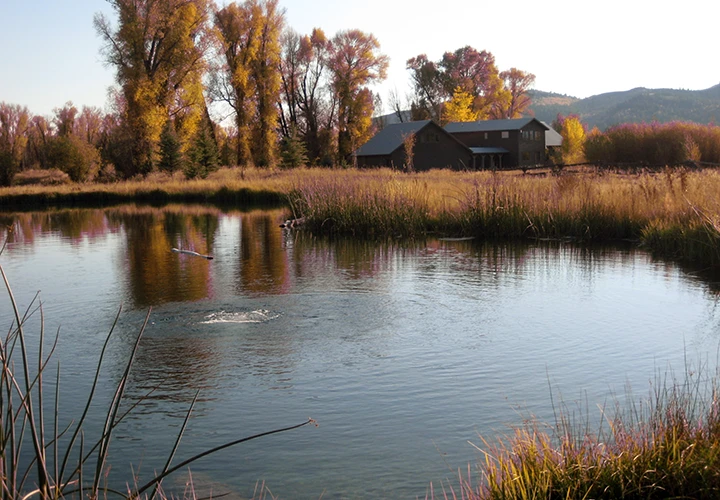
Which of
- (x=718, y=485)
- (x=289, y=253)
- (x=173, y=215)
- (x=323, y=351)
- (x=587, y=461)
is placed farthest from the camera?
(x=173, y=215)

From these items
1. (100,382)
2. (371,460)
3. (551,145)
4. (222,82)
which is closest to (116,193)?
(222,82)

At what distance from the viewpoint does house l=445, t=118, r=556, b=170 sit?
6569 cm

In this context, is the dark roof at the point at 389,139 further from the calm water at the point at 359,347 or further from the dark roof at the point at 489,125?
the calm water at the point at 359,347

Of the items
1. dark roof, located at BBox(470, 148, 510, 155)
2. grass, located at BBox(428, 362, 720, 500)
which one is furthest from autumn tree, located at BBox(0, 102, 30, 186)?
grass, located at BBox(428, 362, 720, 500)

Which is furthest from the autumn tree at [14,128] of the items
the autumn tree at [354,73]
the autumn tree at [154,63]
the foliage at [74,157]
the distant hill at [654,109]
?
the distant hill at [654,109]

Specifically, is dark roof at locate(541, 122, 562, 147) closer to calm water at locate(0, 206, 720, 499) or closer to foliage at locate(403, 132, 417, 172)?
foliage at locate(403, 132, 417, 172)

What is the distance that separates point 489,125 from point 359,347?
6149 centimetres

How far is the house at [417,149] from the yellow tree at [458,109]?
1720 centimetres

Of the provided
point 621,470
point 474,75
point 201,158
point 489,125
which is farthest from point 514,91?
point 621,470

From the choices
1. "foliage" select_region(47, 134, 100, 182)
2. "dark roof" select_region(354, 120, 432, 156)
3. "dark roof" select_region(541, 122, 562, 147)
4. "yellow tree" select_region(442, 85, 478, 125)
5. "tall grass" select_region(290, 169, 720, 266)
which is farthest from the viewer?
"dark roof" select_region(541, 122, 562, 147)

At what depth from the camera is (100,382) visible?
7328 mm

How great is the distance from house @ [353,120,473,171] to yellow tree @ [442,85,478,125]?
1720cm

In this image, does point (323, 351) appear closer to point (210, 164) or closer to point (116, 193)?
point (116, 193)

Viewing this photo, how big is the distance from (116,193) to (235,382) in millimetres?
35036
